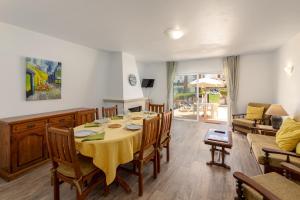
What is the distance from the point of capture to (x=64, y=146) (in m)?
1.60

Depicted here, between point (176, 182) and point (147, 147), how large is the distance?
Answer: 2.23 ft

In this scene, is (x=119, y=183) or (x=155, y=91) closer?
(x=119, y=183)

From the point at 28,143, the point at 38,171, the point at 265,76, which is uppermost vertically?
the point at 265,76

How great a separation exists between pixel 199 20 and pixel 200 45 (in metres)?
1.51

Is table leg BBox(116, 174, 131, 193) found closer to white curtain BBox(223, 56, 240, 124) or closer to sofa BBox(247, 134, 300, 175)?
sofa BBox(247, 134, 300, 175)

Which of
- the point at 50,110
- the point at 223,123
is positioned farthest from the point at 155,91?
the point at 50,110

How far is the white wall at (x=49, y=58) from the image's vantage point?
265cm

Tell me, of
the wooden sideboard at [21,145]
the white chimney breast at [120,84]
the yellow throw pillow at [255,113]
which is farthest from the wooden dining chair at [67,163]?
the yellow throw pillow at [255,113]

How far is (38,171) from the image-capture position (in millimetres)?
2590

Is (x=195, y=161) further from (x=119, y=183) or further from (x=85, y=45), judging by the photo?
(x=85, y=45)

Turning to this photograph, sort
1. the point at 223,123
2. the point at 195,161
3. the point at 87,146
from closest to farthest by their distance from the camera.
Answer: the point at 87,146, the point at 195,161, the point at 223,123

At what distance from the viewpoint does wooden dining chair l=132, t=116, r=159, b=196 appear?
201cm

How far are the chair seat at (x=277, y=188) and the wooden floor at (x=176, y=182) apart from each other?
0.58 metres

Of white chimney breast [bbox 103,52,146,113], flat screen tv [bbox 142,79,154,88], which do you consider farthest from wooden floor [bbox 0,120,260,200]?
flat screen tv [bbox 142,79,154,88]
